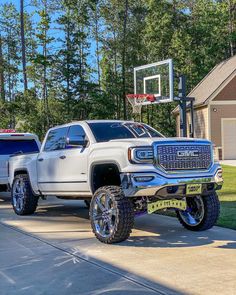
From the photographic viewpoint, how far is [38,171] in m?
10.5

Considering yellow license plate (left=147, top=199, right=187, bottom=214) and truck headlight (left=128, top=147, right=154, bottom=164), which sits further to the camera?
yellow license plate (left=147, top=199, right=187, bottom=214)

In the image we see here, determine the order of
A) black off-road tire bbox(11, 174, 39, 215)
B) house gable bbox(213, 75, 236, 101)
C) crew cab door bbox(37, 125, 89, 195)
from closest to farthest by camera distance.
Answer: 1. crew cab door bbox(37, 125, 89, 195)
2. black off-road tire bbox(11, 174, 39, 215)
3. house gable bbox(213, 75, 236, 101)

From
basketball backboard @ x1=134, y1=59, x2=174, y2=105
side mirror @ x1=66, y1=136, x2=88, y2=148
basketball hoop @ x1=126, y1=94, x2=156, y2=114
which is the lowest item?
side mirror @ x1=66, y1=136, x2=88, y2=148

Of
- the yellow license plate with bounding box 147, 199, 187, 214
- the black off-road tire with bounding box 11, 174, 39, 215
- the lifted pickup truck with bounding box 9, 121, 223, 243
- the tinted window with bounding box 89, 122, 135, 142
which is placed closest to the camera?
the lifted pickup truck with bounding box 9, 121, 223, 243

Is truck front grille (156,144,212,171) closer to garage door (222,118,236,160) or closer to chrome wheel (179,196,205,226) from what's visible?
chrome wheel (179,196,205,226)

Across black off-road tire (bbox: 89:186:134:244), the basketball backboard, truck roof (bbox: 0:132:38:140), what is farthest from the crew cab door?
the basketball backboard

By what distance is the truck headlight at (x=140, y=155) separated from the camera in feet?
24.8

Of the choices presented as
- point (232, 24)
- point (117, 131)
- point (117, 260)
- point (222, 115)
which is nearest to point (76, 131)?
point (117, 131)

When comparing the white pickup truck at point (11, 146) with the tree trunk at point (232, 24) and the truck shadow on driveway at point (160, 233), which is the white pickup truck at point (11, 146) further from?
the tree trunk at point (232, 24)

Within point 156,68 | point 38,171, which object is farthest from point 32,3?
point 38,171

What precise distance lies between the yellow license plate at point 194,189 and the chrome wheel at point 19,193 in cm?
459

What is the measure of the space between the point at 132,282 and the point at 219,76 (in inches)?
1171

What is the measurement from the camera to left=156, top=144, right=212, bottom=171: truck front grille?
7727 millimetres

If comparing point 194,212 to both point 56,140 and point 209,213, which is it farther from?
point 56,140
